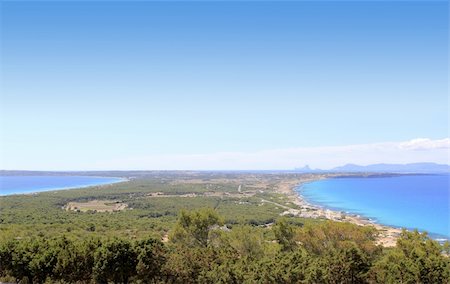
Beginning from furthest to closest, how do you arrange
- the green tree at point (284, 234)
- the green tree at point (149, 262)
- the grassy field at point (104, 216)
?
1. the grassy field at point (104, 216)
2. the green tree at point (284, 234)
3. the green tree at point (149, 262)

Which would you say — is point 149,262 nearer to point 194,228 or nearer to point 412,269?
point 194,228

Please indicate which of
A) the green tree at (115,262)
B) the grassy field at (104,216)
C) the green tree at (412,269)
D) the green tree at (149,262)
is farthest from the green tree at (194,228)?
the grassy field at (104,216)

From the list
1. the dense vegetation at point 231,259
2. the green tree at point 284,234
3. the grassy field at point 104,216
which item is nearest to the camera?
the dense vegetation at point 231,259

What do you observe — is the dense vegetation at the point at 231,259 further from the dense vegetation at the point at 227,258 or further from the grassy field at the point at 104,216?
the grassy field at the point at 104,216

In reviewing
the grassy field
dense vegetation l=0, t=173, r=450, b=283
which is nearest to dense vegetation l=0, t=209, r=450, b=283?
dense vegetation l=0, t=173, r=450, b=283

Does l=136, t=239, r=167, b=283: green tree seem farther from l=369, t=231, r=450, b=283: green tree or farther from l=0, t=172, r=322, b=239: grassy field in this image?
l=0, t=172, r=322, b=239: grassy field

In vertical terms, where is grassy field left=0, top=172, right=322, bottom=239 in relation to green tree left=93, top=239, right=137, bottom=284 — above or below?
below

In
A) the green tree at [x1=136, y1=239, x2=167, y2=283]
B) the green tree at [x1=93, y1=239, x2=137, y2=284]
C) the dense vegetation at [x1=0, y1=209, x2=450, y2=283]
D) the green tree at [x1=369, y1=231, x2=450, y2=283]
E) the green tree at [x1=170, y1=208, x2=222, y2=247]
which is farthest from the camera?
the green tree at [x1=170, y1=208, x2=222, y2=247]

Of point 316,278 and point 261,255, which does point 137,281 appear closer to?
point 261,255

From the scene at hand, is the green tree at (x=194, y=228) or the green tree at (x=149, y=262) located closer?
the green tree at (x=149, y=262)

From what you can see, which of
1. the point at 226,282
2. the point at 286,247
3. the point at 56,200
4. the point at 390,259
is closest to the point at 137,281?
the point at 226,282

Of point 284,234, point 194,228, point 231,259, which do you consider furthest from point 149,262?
point 284,234
